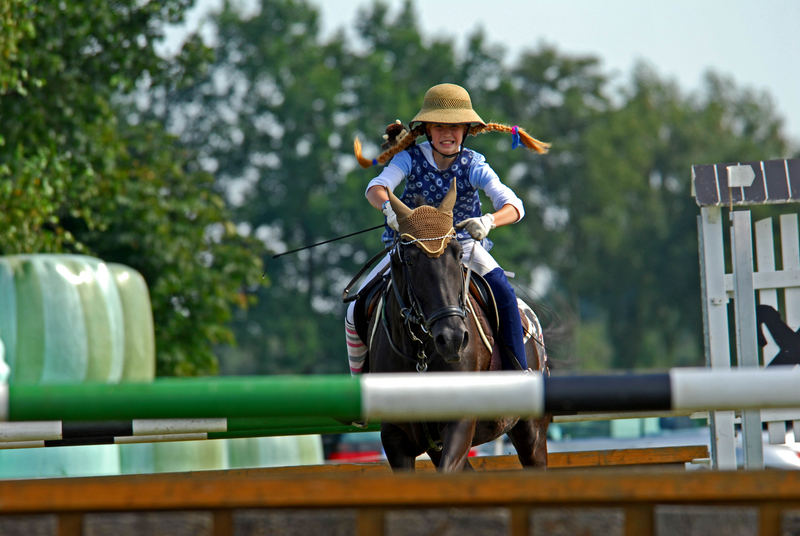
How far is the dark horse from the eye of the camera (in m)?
5.57

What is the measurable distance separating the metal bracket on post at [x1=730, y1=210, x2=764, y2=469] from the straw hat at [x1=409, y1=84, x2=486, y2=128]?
190 centimetres

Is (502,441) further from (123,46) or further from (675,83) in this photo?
(675,83)

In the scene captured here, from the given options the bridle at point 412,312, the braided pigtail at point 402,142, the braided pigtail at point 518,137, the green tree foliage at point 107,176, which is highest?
the green tree foliage at point 107,176

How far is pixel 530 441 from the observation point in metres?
6.86

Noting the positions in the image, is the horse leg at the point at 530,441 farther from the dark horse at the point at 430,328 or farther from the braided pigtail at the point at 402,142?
the braided pigtail at the point at 402,142

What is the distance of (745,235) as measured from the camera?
7.55m

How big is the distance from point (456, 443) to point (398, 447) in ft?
1.68

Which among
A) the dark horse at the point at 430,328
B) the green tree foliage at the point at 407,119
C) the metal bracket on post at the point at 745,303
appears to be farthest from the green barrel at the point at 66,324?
the green tree foliage at the point at 407,119

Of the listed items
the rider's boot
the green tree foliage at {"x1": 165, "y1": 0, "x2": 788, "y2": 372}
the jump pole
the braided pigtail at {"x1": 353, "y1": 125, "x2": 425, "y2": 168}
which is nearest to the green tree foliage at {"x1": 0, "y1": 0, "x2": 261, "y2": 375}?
the braided pigtail at {"x1": 353, "y1": 125, "x2": 425, "y2": 168}

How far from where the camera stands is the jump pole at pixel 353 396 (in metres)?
2.40

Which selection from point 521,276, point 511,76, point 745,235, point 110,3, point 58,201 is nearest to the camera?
point 745,235

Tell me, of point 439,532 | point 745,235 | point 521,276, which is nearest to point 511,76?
point 521,276

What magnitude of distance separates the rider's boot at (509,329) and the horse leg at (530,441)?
57cm

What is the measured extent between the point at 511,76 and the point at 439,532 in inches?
2173
